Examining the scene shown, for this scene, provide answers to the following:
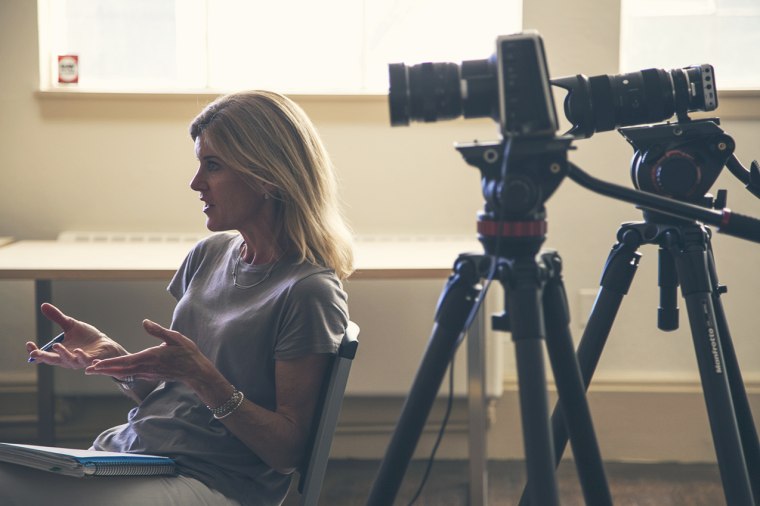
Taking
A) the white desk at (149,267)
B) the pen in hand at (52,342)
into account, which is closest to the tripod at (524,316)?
the pen in hand at (52,342)

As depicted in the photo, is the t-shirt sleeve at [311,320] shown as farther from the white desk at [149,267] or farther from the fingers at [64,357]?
the white desk at [149,267]

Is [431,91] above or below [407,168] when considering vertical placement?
above

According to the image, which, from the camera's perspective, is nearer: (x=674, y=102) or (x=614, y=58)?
(x=674, y=102)

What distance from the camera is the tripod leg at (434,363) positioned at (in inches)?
39.7

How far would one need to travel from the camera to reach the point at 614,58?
8.56 ft

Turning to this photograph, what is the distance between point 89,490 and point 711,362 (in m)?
0.91

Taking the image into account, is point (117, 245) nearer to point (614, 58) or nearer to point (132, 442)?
point (132, 442)

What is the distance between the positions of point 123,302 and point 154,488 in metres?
1.43

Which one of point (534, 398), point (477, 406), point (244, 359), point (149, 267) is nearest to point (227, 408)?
point (244, 359)

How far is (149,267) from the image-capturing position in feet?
6.81

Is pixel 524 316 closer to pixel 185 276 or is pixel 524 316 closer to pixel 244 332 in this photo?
pixel 244 332

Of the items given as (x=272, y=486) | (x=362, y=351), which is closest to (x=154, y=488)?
(x=272, y=486)

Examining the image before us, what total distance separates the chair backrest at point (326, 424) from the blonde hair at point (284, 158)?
209mm

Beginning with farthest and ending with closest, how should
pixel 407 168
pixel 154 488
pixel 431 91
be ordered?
pixel 407 168 < pixel 154 488 < pixel 431 91
